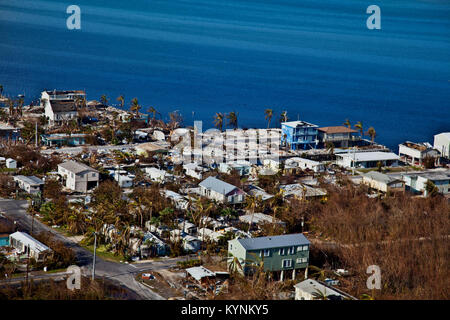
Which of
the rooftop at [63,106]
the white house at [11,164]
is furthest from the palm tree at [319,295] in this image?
the rooftop at [63,106]

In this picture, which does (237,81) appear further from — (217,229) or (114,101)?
(217,229)

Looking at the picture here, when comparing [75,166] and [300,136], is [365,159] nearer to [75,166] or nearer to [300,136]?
[300,136]

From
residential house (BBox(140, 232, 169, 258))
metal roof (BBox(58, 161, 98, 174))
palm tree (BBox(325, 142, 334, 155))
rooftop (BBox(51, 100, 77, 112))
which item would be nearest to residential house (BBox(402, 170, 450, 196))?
palm tree (BBox(325, 142, 334, 155))

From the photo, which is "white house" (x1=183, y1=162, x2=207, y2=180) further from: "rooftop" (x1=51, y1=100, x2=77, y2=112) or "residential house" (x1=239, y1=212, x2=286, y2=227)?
"rooftop" (x1=51, y1=100, x2=77, y2=112)

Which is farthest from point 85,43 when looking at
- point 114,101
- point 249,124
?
point 249,124

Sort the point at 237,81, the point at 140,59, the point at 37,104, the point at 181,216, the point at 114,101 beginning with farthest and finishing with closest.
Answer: the point at 140,59
the point at 237,81
the point at 114,101
the point at 37,104
the point at 181,216

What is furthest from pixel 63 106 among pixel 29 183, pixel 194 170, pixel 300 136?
pixel 300 136

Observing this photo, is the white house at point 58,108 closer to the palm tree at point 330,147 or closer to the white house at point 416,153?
the palm tree at point 330,147
